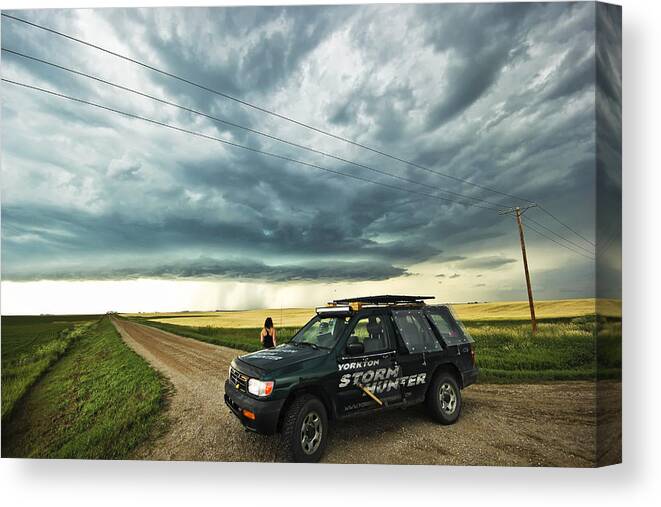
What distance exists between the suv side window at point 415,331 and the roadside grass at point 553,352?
254cm

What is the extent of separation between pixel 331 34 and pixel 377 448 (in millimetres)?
7491

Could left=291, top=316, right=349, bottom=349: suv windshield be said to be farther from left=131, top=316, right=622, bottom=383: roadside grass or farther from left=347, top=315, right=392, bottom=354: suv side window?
left=131, top=316, right=622, bottom=383: roadside grass

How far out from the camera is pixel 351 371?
201 inches

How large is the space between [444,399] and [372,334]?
1821 millimetres

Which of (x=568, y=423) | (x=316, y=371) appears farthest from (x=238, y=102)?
(x=568, y=423)

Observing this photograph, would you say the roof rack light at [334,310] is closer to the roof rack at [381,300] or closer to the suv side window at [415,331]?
the roof rack at [381,300]

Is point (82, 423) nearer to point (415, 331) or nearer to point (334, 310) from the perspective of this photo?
point (334, 310)

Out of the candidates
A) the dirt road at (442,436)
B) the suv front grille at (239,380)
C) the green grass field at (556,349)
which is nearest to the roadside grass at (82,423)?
the dirt road at (442,436)

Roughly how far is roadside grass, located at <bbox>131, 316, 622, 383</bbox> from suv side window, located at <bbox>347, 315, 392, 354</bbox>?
11.0 feet

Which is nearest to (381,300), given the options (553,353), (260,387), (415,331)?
(415,331)

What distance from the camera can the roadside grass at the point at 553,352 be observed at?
5.83 meters

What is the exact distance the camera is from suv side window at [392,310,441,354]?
590 centimetres

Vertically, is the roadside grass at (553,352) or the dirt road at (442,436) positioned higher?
the roadside grass at (553,352)

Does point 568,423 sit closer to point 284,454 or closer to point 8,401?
point 284,454
